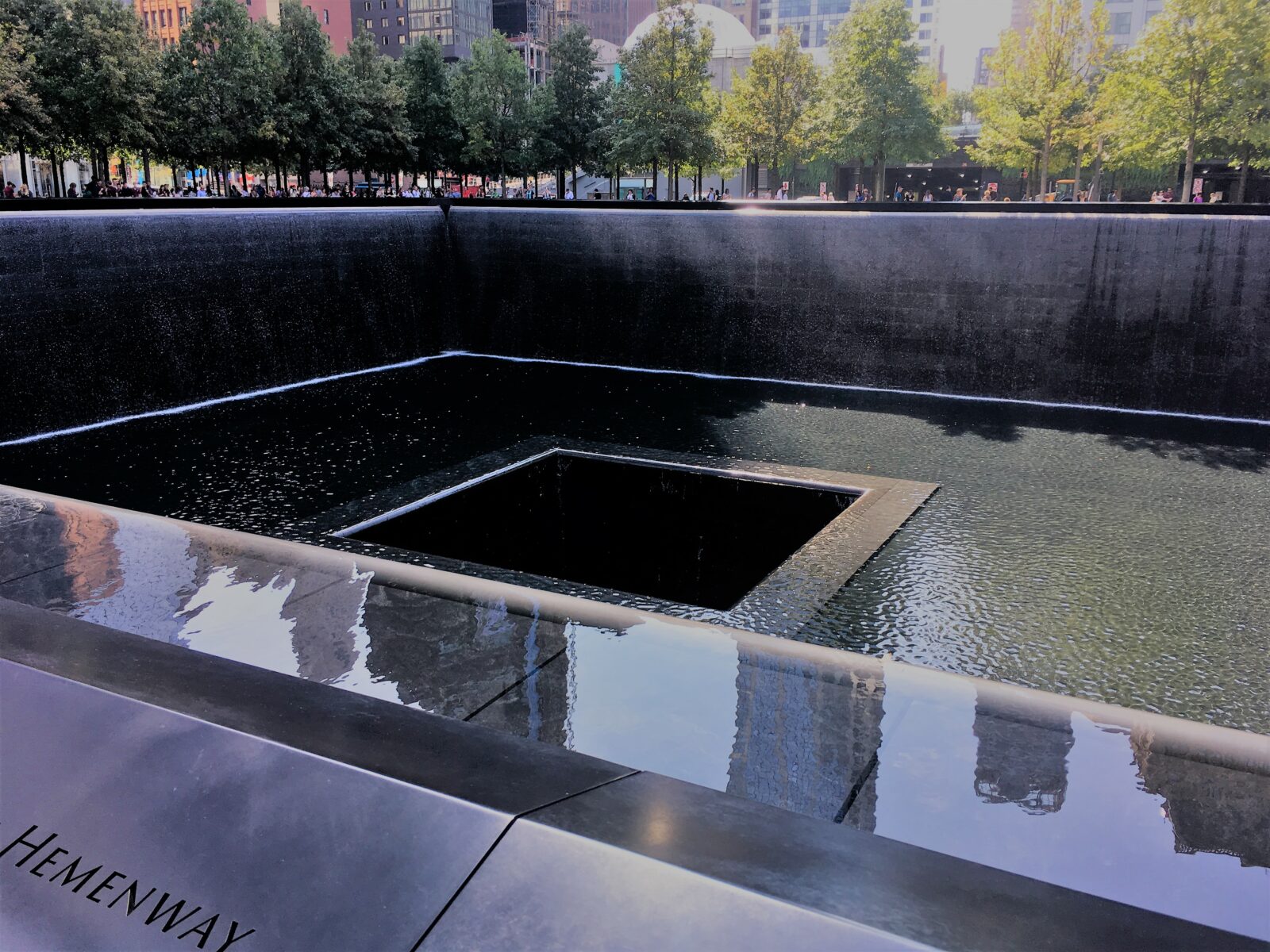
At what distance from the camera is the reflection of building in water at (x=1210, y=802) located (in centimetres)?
188

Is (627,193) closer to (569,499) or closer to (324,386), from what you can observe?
(324,386)

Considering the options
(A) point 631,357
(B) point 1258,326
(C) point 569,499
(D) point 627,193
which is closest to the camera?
(C) point 569,499

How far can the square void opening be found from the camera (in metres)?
5.90

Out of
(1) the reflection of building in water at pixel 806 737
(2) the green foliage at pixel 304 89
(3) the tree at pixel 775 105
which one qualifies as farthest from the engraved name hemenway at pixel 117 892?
(3) the tree at pixel 775 105

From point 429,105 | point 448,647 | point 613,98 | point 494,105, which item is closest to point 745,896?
point 448,647

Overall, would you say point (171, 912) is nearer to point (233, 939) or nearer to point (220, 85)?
point (233, 939)

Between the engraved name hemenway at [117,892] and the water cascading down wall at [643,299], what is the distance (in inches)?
267

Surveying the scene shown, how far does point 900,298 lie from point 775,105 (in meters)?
21.9

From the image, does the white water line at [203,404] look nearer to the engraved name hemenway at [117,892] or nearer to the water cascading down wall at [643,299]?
the water cascading down wall at [643,299]

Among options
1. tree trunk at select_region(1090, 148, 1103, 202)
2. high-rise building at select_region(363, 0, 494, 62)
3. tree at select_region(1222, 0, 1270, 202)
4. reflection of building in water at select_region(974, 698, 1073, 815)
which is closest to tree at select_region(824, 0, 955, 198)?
tree trunk at select_region(1090, 148, 1103, 202)

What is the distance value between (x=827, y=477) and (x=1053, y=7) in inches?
851

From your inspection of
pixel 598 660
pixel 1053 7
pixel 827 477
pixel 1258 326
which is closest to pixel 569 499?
pixel 827 477

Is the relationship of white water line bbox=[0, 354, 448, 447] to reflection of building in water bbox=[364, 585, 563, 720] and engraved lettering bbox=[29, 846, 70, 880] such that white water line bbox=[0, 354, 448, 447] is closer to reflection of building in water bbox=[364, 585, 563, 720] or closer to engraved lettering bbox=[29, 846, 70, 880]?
reflection of building in water bbox=[364, 585, 563, 720]

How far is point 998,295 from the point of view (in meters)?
9.20
